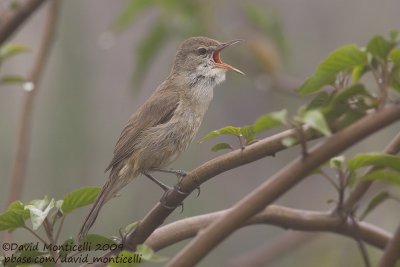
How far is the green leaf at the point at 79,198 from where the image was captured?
2.09 meters

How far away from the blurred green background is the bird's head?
0.12 metres

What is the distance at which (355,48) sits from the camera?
172 cm

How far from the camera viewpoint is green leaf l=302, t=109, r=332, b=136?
1.51m

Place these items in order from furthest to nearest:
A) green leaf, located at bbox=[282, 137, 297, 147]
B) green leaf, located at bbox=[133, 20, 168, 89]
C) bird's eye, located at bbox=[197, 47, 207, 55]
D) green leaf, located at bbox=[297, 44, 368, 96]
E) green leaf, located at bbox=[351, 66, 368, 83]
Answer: bird's eye, located at bbox=[197, 47, 207, 55] → green leaf, located at bbox=[133, 20, 168, 89] → green leaf, located at bbox=[351, 66, 368, 83] → green leaf, located at bbox=[297, 44, 368, 96] → green leaf, located at bbox=[282, 137, 297, 147]

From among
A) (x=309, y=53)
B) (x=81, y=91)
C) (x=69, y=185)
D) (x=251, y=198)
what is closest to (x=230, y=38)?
(x=81, y=91)

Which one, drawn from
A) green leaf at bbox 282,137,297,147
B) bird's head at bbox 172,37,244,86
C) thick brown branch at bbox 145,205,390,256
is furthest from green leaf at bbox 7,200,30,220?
bird's head at bbox 172,37,244,86

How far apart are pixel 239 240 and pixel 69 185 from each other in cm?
197

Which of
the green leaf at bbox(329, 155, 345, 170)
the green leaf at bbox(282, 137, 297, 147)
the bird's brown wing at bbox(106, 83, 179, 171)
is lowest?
the bird's brown wing at bbox(106, 83, 179, 171)

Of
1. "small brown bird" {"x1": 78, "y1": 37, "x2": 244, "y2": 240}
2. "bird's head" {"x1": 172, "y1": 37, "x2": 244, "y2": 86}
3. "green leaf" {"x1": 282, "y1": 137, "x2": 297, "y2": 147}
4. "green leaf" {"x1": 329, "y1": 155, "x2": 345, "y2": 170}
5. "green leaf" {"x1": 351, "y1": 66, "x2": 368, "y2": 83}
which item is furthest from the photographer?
"bird's head" {"x1": 172, "y1": 37, "x2": 244, "y2": 86}

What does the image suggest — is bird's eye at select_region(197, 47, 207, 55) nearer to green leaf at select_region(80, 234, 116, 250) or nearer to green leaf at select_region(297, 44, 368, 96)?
green leaf at select_region(80, 234, 116, 250)

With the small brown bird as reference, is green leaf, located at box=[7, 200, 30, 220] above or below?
above

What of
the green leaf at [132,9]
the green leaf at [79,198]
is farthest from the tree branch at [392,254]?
the green leaf at [132,9]

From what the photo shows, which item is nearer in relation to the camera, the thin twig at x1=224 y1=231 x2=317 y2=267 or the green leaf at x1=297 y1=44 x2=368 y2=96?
the green leaf at x1=297 y1=44 x2=368 y2=96

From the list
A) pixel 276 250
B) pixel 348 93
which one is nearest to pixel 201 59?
pixel 276 250
